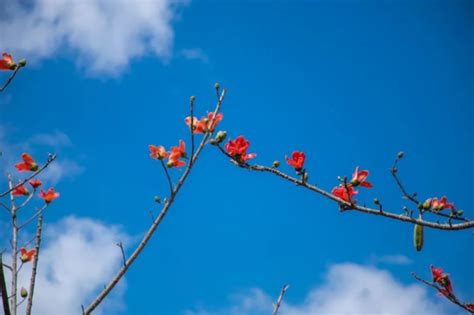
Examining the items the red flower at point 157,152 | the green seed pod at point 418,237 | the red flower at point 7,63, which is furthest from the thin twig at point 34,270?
the green seed pod at point 418,237

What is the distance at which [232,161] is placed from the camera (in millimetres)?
3697

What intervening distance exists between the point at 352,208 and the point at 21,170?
118 inches

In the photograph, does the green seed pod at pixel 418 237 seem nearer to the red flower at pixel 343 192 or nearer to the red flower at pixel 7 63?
the red flower at pixel 343 192

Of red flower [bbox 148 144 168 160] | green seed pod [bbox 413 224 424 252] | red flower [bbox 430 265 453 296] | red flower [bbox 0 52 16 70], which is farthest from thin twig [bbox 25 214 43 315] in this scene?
red flower [bbox 430 265 453 296]

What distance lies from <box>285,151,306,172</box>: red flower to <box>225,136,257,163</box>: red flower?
369mm

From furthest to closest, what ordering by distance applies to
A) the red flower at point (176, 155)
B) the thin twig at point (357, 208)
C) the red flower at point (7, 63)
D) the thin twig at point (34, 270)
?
the red flower at point (7, 63) → the red flower at point (176, 155) → the thin twig at point (357, 208) → the thin twig at point (34, 270)

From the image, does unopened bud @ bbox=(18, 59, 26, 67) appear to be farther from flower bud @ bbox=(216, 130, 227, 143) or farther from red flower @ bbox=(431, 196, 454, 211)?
red flower @ bbox=(431, 196, 454, 211)

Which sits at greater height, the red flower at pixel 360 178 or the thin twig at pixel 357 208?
the red flower at pixel 360 178

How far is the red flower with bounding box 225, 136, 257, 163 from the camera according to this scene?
374 centimetres

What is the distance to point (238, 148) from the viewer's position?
3750 mm

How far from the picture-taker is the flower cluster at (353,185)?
3546 millimetres

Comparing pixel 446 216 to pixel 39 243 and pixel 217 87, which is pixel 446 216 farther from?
pixel 39 243

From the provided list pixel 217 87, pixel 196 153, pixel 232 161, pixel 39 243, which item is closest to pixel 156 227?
pixel 196 153

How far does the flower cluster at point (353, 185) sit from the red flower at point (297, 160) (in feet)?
1.14
